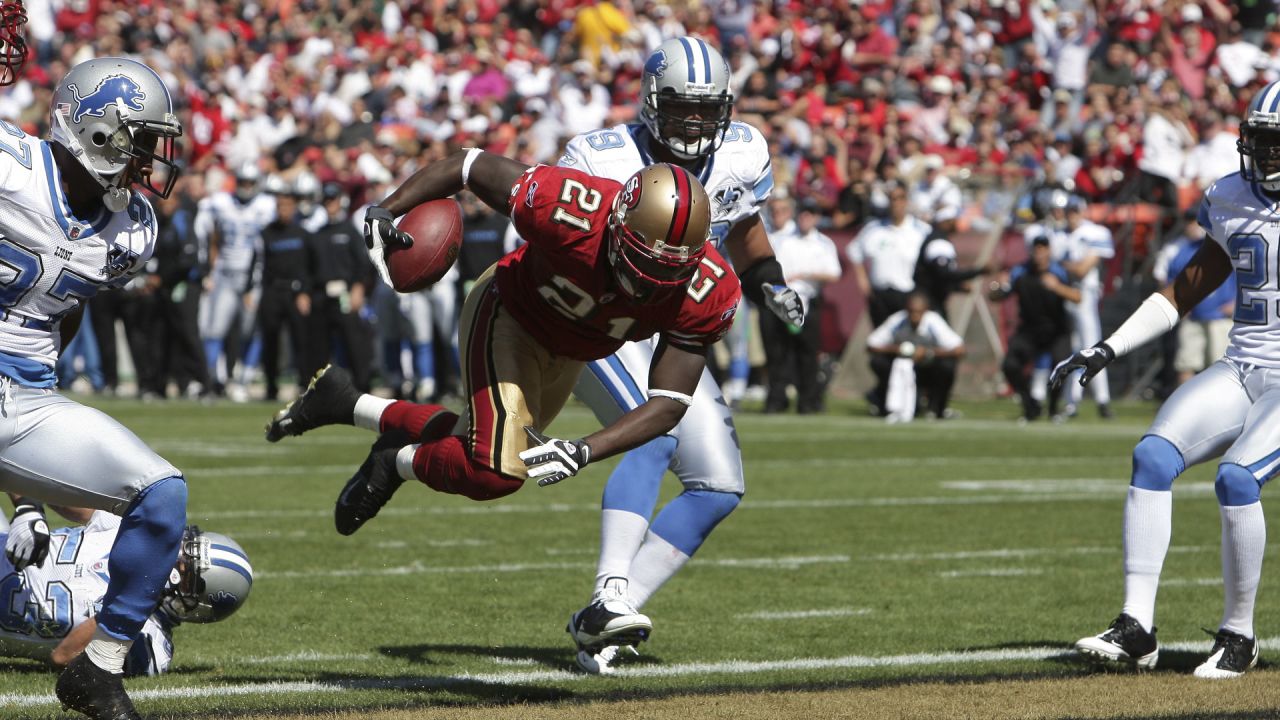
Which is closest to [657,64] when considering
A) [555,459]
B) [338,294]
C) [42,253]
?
[555,459]

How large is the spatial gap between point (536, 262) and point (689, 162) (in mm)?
803

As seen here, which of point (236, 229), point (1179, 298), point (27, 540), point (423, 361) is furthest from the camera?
point (236, 229)

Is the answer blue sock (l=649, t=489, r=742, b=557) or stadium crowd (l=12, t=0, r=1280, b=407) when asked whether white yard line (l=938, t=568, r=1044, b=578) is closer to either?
blue sock (l=649, t=489, r=742, b=557)

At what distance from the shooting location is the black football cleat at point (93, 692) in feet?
13.6

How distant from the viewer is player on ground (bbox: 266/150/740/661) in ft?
14.5

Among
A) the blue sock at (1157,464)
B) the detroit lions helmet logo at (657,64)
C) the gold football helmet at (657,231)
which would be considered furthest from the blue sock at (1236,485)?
the detroit lions helmet logo at (657,64)

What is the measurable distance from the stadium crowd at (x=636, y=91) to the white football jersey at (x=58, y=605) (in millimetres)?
9981

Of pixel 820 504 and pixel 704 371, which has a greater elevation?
pixel 704 371

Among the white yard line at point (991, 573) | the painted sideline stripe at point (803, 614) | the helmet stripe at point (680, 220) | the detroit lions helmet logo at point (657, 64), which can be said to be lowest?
the white yard line at point (991, 573)

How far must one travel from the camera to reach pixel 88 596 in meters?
4.97

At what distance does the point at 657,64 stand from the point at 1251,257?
1823 mm

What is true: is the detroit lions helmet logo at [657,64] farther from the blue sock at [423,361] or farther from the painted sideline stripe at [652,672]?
the blue sock at [423,361]

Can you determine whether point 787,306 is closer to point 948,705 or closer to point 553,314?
point 553,314

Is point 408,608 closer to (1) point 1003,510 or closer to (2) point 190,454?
(1) point 1003,510
